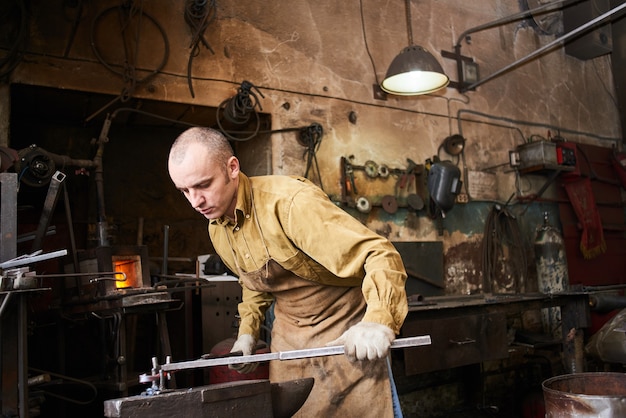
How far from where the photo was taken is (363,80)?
17.5 feet

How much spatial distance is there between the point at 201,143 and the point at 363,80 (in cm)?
351

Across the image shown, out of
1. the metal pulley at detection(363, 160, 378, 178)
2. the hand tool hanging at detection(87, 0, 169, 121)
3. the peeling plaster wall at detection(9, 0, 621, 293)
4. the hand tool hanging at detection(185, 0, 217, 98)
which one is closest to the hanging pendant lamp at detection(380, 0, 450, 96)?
the peeling plaster wall at detection(9, 0, 621, 293)

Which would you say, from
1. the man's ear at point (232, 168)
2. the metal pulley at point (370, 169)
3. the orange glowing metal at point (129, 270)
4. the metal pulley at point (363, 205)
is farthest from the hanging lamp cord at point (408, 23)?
the man's ear at point (232, 168)

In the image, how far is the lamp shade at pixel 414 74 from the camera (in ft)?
15.4

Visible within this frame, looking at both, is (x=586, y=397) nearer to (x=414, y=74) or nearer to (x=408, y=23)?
(x=414, y=74)

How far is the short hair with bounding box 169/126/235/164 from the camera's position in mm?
2082

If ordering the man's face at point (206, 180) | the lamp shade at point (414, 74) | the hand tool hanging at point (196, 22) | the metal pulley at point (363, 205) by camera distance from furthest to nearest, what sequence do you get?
the metal pulley at point (363, 205), the lamp shade at point (414, 74), the hand tool hanging at point (196, 22), the man's face at point (206, 180)

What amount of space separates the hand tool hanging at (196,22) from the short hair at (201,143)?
2.36 meters

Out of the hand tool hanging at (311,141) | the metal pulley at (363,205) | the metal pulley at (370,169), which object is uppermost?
the hand tool hanging at (311,141)

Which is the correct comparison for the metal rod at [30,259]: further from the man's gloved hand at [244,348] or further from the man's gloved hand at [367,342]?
the man's gloved hand at [367,342]

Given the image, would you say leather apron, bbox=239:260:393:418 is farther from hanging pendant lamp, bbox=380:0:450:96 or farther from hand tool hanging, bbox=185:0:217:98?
hanging pendant lamp, bbox=380:0:450:96

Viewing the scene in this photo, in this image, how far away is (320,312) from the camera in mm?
2363

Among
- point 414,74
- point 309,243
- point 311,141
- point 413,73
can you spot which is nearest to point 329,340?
point 309,243

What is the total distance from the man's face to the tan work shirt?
0.22ft
